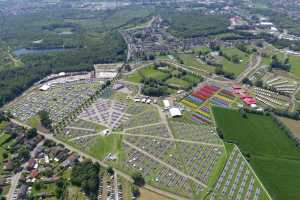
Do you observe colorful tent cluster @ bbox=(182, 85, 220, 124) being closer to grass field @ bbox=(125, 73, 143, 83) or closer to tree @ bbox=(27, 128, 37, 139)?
grass field @ bbox=(125, 73, 143, 83)

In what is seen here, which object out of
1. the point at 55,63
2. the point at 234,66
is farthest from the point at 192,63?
the point at 55,63

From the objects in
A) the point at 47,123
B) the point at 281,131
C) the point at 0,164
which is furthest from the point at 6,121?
the point at 281,131

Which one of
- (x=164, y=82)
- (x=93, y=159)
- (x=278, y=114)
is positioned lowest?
(x=93, y=159)

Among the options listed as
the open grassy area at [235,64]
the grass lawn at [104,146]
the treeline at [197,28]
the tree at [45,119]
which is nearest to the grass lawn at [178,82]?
the open grassy area at [235,64]

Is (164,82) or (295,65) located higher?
(295,65)

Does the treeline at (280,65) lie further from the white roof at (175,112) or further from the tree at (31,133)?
the tree at (31,133)

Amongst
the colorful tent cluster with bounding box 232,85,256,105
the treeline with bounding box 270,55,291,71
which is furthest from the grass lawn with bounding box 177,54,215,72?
the treeline with bounding box 270,55,291,71

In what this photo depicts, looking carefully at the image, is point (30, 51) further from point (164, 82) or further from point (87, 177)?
point (87, 177)
